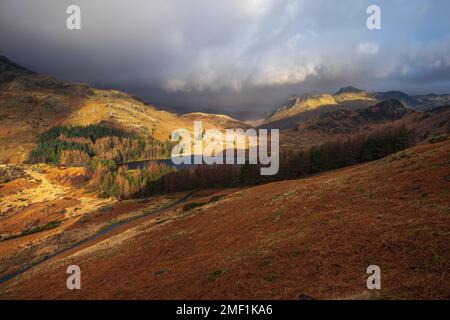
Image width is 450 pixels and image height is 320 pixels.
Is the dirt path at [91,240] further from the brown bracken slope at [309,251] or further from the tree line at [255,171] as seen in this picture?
the brown bracken slope at [309,251]

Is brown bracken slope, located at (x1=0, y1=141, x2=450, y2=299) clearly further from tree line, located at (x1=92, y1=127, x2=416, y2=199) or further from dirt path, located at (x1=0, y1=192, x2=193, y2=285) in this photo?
tree line, located at (x1=92, y1=127, x2=416, y2=199)

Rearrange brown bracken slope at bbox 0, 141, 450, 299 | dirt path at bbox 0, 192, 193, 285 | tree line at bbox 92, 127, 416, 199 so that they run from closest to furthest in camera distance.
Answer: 1. brown bracken slope at bbox 0, 141, 450, 299
2. dirt path at bbox 0, 192, 193, 285
3. tree line at bbox 92, 127, 416, 199

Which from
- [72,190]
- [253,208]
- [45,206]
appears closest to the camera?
[253,208]

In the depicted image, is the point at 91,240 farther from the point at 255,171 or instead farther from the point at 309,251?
the point at 255,171

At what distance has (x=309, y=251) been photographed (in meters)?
21.5

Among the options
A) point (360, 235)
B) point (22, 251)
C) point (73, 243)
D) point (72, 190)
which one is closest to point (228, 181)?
point (73, 243)

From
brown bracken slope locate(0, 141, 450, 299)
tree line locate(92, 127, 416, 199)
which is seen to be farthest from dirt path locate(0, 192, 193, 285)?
brown bracken slope locate(0, 141, 450, 299)

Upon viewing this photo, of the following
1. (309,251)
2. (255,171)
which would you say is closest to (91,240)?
(309,251)

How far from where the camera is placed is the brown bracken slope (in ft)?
53.5

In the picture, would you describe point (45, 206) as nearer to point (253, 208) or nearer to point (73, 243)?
point (73, 243)

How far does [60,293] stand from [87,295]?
5.45m

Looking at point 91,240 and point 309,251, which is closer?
point 309,251

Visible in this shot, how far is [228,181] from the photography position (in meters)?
130

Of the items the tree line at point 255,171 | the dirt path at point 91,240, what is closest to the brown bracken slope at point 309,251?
the dirt path at point 91,240
